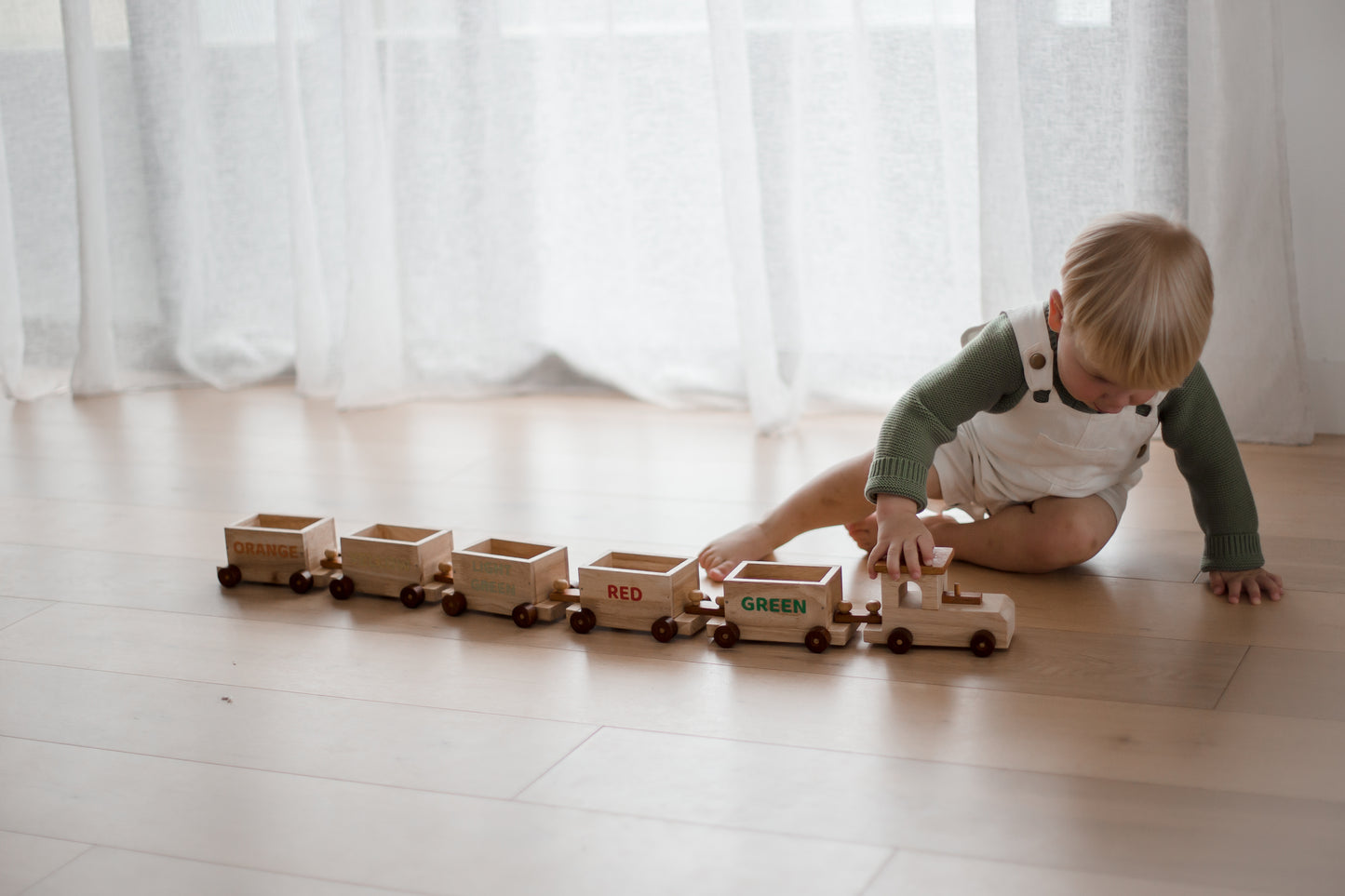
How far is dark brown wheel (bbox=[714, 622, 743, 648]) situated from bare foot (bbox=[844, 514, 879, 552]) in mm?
297

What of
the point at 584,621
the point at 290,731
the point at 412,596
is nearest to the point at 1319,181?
the point at 584,621

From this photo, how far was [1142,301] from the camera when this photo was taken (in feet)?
3.34

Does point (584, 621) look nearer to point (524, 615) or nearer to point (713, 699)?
point (524, 615)

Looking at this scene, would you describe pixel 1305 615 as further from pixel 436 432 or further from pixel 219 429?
pixel 219 429

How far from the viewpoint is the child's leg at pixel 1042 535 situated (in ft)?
4.11

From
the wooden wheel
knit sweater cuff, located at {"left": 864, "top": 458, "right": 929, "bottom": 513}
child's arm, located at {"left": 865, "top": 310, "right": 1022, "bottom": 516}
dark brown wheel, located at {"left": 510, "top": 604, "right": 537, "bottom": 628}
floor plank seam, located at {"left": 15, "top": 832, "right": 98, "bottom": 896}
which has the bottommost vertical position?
floor plank seam, located at {"left": 15, "top": 832, "right": 98, "bottom": 896}

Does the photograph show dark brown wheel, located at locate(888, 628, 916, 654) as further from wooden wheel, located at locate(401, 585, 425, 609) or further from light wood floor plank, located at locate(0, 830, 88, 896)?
light wood floor plank, located at locate(0, 830, 88, 896)

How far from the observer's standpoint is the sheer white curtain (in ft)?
5.80

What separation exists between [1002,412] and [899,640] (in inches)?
11.0

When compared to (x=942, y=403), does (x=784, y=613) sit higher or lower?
lower

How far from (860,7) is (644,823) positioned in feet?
4.55

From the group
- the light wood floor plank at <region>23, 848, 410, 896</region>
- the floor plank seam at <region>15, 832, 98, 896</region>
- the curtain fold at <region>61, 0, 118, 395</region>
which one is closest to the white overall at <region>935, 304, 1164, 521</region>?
the light wood floor plank at <region>23, 848, 410, 896</region>

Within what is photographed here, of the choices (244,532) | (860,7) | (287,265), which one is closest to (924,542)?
(244,532)

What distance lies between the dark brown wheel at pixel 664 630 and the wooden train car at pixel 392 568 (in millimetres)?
247
